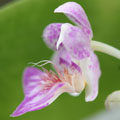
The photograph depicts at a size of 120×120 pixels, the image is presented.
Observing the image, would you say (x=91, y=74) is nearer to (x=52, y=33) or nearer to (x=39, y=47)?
(x=52, y=33)

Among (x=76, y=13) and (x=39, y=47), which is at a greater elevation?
(x=76, y=13)

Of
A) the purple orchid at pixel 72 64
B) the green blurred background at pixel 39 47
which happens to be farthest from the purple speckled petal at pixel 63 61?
the green blurred background at pixel 39 47

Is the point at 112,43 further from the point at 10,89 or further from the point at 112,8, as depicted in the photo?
the point at 10,89

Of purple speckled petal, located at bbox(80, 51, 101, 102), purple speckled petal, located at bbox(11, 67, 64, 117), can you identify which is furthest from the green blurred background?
purple speckled petal, located at bbox(80, 51, 101, 102)

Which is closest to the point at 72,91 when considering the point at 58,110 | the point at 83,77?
the point at 83,77

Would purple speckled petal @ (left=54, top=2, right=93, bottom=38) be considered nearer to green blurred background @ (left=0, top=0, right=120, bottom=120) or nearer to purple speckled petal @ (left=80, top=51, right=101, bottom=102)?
purple speckled petal @ (left=80, top=51, right=101, bottom=102)

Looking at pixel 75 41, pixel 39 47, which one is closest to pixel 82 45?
pixel 75 41

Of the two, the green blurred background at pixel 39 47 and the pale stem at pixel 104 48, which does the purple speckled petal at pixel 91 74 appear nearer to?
the pale stem at pixel 104 48
